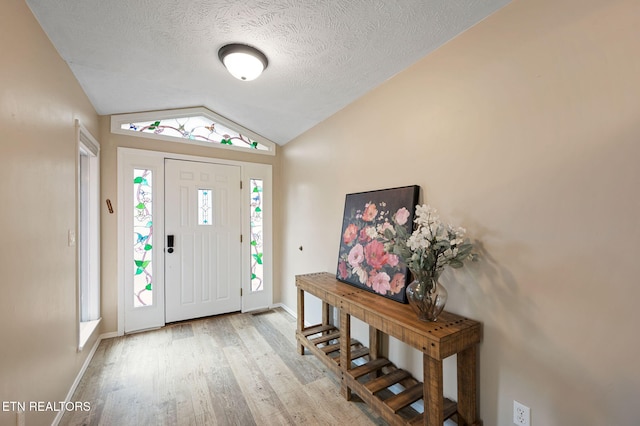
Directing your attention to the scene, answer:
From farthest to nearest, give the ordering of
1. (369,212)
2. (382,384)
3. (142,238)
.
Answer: (142,238), (369,212), (382,384)

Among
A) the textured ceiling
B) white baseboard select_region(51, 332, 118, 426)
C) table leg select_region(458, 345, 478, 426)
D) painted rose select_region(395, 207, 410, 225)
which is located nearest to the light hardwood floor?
white baseboard select_region(51, 332, 118, 426)

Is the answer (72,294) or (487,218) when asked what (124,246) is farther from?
(487,218)

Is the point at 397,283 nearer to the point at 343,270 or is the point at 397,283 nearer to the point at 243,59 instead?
the point at 343,270

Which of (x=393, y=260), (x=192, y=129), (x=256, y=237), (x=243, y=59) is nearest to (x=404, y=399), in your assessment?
(x=393, y=260)

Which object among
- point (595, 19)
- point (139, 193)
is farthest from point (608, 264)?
point (139, 193)

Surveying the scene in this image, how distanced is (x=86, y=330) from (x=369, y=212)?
9.25 ft

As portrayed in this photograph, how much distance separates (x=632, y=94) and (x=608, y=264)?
0.66 meters

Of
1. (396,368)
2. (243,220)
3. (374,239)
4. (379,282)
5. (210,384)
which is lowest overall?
(210,384)

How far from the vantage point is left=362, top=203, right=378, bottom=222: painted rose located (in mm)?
2145

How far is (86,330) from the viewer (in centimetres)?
247

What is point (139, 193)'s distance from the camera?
304 centimetres

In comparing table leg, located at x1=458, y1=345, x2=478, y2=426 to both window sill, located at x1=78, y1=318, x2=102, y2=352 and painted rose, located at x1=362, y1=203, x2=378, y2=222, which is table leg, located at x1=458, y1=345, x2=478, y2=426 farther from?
window sill, located at x1=78, y1=318, x2=102, y2=352

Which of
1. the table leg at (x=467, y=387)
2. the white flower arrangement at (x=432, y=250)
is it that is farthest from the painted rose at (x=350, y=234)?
the table leg at (x=467, y=387)

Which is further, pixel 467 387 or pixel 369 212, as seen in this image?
pixel 369 212
